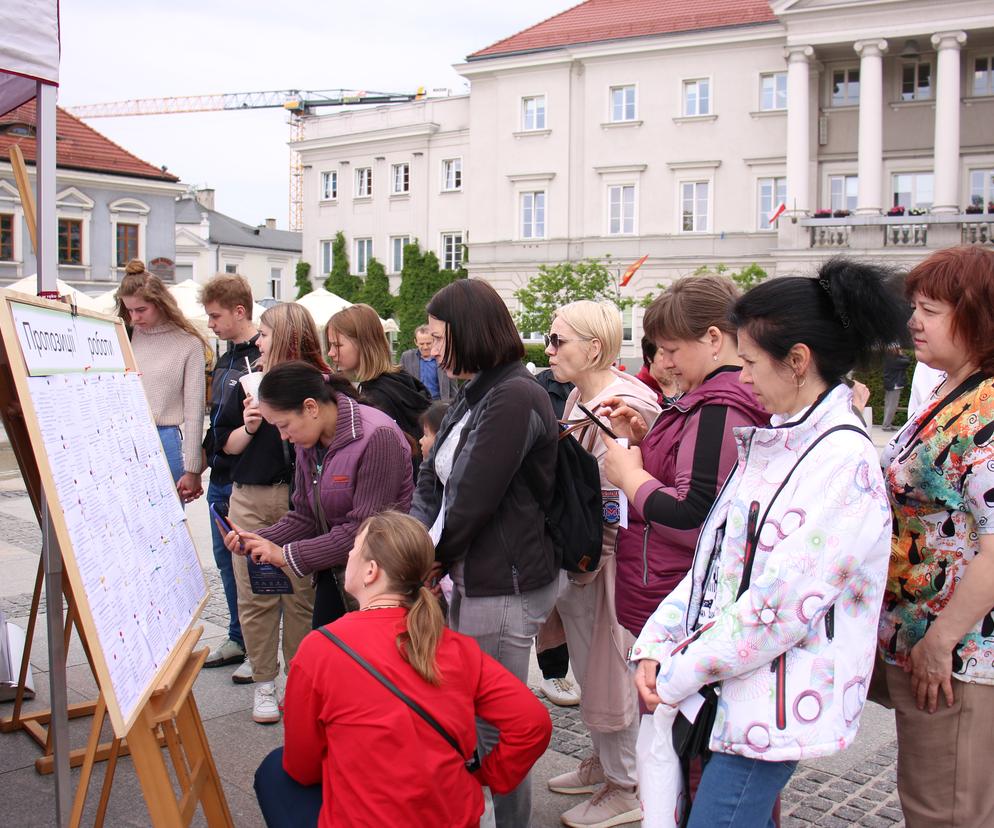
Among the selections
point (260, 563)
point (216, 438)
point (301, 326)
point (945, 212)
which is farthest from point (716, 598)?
point (945, 212)

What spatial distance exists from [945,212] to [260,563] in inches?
1361

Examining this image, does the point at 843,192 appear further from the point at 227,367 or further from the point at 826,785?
the point at 826,785

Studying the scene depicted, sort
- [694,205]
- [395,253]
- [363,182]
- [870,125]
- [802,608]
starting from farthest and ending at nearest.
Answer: [363,182] → [395,253] → [694,205] → [870,125] → [802,608]

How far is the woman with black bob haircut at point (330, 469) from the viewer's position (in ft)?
12.7

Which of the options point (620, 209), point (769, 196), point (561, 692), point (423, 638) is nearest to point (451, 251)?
point (620, 209)

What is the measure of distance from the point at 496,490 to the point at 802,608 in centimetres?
118

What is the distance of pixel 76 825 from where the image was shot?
9.32 feet

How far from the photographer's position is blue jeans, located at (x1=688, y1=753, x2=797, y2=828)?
2205 millimetres

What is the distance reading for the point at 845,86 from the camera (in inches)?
1467

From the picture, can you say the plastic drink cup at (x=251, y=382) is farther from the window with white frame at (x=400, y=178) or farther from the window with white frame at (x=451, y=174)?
the window with white frame at (x=400, y=178)

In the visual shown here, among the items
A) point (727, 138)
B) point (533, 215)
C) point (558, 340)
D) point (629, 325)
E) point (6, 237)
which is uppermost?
point (727, 138)

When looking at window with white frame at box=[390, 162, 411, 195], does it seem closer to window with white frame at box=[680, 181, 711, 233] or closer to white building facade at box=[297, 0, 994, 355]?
white building facade at box=[297, 0, 994, 355]

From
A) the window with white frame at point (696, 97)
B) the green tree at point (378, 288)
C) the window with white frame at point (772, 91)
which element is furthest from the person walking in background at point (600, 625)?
the green tree at point (378, 288)

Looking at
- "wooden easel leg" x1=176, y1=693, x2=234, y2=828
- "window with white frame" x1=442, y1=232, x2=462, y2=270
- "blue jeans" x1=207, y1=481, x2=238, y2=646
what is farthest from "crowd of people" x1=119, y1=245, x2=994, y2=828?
"window with white frame" x1=442, y1=232, x2=462, y2=270
